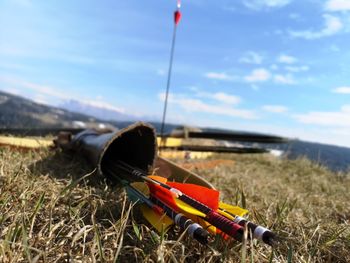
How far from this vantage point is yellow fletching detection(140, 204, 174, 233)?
2.05 m

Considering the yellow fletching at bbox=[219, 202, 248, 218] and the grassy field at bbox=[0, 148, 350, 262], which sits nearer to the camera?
the grassy field at bbox=[0, 148, 350, 262]

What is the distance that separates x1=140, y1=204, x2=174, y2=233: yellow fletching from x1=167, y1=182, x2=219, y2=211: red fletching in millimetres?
258

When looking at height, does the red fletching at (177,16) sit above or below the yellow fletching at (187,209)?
above

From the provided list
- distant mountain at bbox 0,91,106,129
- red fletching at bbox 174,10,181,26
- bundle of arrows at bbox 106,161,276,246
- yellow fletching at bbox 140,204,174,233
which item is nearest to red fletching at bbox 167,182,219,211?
bundle of arrows at bbox 106,161,276,246

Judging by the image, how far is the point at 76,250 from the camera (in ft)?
5.95

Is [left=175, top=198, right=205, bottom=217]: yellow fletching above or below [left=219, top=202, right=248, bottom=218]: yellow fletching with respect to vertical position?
above

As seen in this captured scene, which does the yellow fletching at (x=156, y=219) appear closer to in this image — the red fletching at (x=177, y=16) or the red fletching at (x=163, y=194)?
the red fletching at (x=163, y=194)

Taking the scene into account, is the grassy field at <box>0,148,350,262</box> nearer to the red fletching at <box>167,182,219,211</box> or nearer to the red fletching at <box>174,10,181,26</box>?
the red fletching at <box>167,182,219,211</box>

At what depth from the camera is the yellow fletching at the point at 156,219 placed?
80.8 inches

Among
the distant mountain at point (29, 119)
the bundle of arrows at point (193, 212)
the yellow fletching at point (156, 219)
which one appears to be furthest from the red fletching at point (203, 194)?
the distant mountain at point (29, 119)

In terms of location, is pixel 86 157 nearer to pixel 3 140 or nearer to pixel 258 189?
pixel 3 140

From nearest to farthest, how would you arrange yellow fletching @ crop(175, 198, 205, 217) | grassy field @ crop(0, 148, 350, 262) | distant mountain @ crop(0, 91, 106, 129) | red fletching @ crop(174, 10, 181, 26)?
grassy field @ crop(0, 148, 350, 262), yellow fletching @ crop(175, 198, 205, 217), red fletching @ crop(174, 10, 181, 26), distant mountain @ crop(0, 91, 106, 129)

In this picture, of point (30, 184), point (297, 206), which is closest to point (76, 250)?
point (30, 184)

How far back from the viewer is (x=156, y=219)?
217cm
